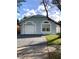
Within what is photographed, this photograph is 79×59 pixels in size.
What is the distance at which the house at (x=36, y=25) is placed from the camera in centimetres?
221

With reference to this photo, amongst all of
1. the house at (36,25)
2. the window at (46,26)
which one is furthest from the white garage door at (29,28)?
the window at (46,26)

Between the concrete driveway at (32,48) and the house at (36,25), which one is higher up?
the house at (36,25)

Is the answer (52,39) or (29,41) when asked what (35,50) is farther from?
(52,39)

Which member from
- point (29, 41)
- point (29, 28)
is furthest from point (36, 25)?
point (29, 41)

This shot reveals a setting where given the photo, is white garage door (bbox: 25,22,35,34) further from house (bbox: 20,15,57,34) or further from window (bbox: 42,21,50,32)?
window (bbox: 42,21,50,32)

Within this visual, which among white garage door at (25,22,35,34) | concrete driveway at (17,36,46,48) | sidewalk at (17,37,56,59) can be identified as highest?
white garage door at (25,22,35,34)

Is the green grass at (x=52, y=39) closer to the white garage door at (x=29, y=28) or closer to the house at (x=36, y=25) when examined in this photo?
the house at (x=36, y=25)

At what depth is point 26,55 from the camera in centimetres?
217

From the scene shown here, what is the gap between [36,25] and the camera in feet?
7.29

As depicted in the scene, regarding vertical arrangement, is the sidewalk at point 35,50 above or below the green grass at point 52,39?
below

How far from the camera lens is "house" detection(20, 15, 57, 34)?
2211 millimetres

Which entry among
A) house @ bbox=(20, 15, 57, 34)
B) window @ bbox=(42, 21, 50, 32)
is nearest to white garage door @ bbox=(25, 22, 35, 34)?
house @ bbox=(20, 15, 57, 34)

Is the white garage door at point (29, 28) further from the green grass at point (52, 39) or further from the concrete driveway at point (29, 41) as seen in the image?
the green grass at point (52, 39)

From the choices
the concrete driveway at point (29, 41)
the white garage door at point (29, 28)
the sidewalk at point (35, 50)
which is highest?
the white garage door at point (29, 28)
